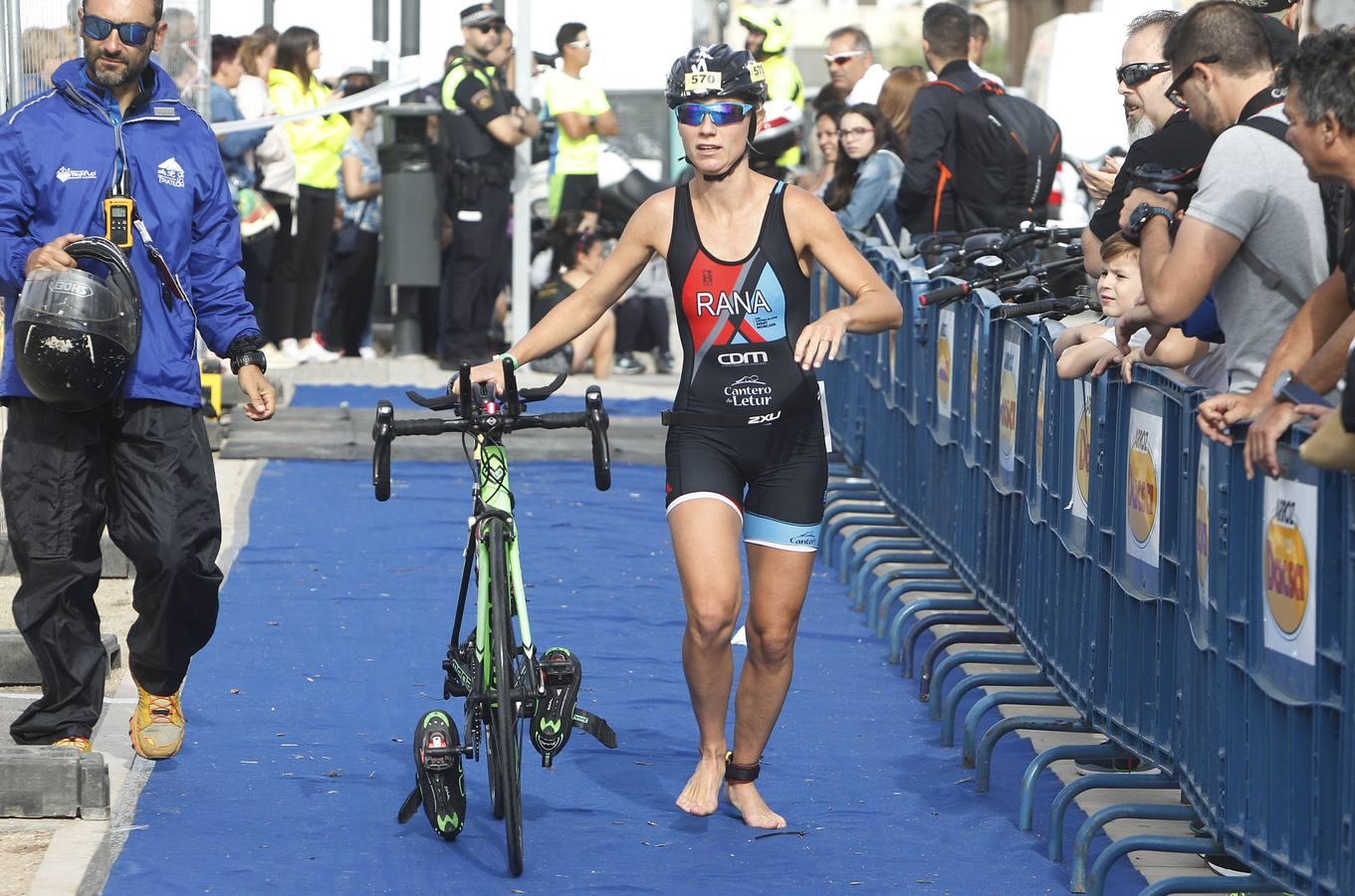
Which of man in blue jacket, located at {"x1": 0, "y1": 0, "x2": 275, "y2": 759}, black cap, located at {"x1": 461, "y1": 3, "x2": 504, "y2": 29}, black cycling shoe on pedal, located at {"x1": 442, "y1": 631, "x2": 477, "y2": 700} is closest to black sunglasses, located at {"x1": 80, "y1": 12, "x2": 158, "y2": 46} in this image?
man in blue jacket, located at {"x1": 0, "y1": 0, "x2": 275, "y2": 759}

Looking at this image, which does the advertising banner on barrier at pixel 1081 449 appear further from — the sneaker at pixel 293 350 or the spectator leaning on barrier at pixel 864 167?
the sneaker at pixel 293 350

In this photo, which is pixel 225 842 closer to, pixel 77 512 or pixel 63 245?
pixel 77 512

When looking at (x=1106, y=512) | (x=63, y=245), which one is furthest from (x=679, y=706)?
(x=63, y=245)

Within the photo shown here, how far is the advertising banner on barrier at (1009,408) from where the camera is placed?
770 cm

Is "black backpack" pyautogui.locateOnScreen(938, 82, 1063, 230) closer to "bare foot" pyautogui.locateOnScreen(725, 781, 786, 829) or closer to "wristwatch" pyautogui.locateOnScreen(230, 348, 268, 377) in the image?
"wristwatch" pyautogui.locateOnScreen(230, 348, 268, 377)

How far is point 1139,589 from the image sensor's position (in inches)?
236

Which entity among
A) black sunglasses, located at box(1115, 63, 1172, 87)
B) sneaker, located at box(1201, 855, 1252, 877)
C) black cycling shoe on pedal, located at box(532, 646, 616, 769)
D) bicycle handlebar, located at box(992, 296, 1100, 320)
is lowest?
sneaker, located at box(1201, 855, 1252, 877)

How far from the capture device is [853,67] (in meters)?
14.9

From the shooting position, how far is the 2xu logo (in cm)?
609

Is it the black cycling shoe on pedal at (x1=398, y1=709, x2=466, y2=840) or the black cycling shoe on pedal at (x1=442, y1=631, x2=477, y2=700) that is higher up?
the black cycling shoe on pedal at (x1=442, y1=631, x2=477, y2=700)

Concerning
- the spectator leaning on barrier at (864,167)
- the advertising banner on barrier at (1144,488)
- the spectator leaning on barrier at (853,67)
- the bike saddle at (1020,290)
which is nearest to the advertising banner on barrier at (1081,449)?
the advertising banner on barrier at (1144,488)

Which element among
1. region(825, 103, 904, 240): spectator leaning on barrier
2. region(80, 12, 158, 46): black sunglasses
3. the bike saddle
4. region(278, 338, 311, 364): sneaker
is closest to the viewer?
region(80, 12, 158, 46): black sunglasses

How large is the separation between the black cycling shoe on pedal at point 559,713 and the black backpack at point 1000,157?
6464 millimetres

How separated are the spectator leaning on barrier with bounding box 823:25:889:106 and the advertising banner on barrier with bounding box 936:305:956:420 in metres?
5.58
